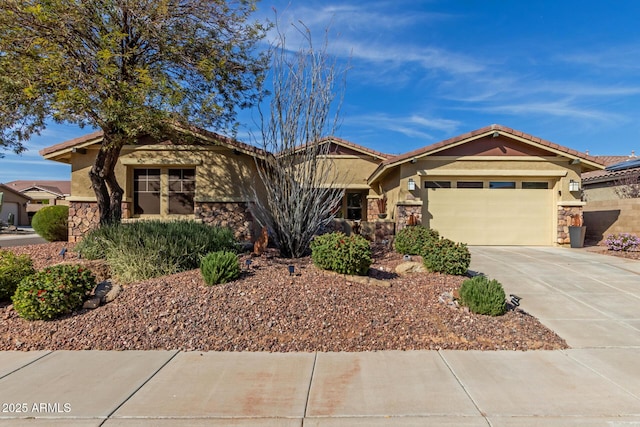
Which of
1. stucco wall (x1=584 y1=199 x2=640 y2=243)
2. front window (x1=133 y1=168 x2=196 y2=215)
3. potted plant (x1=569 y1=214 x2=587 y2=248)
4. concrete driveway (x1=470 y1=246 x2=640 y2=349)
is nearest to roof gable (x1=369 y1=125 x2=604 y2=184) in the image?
stucco wall (x1=584 y1=199 x2=640 y2=243)

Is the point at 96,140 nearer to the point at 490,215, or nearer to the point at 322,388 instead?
the point at 322,388

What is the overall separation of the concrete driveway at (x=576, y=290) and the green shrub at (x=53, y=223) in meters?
13.2

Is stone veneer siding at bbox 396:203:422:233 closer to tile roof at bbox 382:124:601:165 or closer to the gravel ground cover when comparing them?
tile roof at bbox 382:124:601:165

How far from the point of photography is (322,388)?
4.05 m

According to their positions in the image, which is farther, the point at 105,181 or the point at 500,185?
the point at 500,185

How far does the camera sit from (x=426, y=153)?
45.4 ft

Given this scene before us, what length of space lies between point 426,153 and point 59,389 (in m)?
12.4

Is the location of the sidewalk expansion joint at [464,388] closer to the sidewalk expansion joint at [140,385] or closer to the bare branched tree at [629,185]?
the sidewalk expansion joint at [140,385]

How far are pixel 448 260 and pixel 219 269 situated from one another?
440cm

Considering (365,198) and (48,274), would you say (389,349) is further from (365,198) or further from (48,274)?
(365,198)

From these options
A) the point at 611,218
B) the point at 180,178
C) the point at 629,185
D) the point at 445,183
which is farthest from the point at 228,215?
the point at 629,185

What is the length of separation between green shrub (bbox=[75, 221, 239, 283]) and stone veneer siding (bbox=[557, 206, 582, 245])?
11.5m

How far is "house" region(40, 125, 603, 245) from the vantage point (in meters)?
13.1

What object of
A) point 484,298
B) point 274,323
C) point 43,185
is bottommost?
point 274,323
